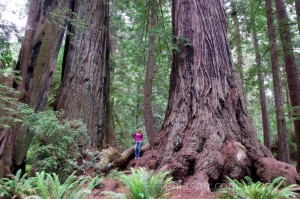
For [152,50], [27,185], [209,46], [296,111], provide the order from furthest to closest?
1. [152,50]
2. [296,111]
3. [209,46]
4. [27,185]

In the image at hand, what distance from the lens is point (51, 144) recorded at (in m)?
5.40

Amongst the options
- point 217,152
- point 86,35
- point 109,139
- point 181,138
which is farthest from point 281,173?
point 86,35

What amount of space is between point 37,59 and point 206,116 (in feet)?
13.1

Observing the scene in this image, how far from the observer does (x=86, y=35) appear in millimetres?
8664

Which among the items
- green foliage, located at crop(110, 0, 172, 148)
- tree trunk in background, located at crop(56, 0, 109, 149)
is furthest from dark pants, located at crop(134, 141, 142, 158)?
green foliage, located at crop(110, 0, 172, 148)

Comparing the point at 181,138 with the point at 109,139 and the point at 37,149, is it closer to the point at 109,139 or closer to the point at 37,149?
the point at 37,149

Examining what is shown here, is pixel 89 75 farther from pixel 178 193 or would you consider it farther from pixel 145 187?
pixel 145 187

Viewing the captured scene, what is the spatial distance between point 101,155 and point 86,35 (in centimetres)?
392

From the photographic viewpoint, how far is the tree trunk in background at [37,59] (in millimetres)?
5816

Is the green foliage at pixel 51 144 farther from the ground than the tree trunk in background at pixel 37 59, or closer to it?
closer to it

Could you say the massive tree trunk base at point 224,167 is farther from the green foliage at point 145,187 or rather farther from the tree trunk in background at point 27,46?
the tree trunk in background at point 27,46

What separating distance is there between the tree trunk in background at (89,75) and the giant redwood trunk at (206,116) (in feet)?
8.25

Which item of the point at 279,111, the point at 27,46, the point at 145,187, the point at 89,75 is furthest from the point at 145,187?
the point at 279,111

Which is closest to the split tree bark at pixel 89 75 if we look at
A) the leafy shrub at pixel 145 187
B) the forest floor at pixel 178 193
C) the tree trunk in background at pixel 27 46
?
the tree trunk in background at pixel 27 46
